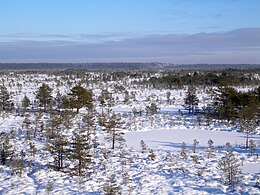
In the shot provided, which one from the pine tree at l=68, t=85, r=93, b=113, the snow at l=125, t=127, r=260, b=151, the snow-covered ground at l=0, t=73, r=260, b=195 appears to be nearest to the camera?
the snow-covered ground at l=0, t=73, r=260, b=195

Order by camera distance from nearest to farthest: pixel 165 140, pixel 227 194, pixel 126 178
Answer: pixel 227 194, pixel 126 178, pixel 165 140

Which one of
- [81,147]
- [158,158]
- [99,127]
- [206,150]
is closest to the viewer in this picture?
[81,147]

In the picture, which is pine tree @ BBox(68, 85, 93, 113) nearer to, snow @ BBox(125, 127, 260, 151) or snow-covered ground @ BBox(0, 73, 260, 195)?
snow-covered ground @ BBox(0, 73, 260, 195)

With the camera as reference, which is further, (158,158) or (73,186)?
(158,158)

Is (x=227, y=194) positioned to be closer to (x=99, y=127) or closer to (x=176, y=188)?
(x=176, y=188)

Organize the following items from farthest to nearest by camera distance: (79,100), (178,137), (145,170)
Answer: (79,100)
(178,137)
(145,170)

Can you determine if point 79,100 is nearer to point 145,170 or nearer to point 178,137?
point 178,137

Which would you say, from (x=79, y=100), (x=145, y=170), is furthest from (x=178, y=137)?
(x=79, y=100)

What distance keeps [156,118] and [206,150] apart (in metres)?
14.7

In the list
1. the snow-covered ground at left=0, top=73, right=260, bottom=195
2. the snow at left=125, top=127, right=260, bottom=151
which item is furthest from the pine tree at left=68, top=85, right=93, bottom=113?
the snow at left=125, top=127, right=260, bottom=151

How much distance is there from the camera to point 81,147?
16.7 m

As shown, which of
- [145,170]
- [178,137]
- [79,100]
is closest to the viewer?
[145,170]

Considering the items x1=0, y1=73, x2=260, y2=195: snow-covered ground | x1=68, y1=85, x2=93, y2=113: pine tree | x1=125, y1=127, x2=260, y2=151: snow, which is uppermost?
x1=68, y1=85, x2=93, y2=113: pine tree

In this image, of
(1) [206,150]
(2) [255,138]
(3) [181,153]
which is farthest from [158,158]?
(2) [255,138]
